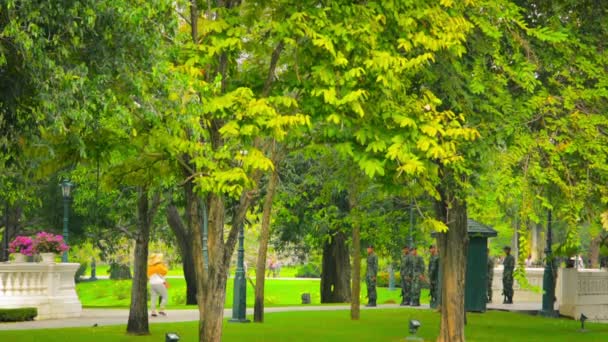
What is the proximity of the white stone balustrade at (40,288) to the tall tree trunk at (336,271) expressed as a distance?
14.1 meters

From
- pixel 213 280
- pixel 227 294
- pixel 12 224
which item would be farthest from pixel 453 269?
pixel 227 294

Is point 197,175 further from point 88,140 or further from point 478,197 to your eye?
point 478,197

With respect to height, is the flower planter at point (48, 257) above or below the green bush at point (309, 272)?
below

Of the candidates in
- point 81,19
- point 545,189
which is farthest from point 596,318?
point 81,19

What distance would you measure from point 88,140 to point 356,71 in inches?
166

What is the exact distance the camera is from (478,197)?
828 inches

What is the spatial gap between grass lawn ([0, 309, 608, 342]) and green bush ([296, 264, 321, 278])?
43485 millimetres

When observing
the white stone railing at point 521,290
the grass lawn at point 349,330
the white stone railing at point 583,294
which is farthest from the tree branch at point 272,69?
the white stone railing at point 521,290

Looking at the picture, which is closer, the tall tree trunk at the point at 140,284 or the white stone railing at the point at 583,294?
the tall tree trunk at the point at 140,284

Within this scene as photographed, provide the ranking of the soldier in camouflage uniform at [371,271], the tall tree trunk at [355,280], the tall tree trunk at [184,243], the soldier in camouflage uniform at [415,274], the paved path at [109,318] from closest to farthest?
1. the paved path at [109,318]
2. the tall tree trunk at [355,280]
3. the soldier in camouflage uniform at [415,274]
4. the soldier in camouflage uniform at [371,271]
5. the tall tree trunk at [184,243]

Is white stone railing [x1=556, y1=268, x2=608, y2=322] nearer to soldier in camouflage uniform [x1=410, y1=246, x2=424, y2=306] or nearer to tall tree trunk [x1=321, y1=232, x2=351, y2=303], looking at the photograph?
soldier in camouflage uniform [x1=410, y1=246, x2=424, y2=306]

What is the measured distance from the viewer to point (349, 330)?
91.2 feet

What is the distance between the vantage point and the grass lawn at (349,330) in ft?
81.6

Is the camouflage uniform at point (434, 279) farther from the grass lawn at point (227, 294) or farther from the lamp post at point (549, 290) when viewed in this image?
the grass lawn at point (227, 294)
